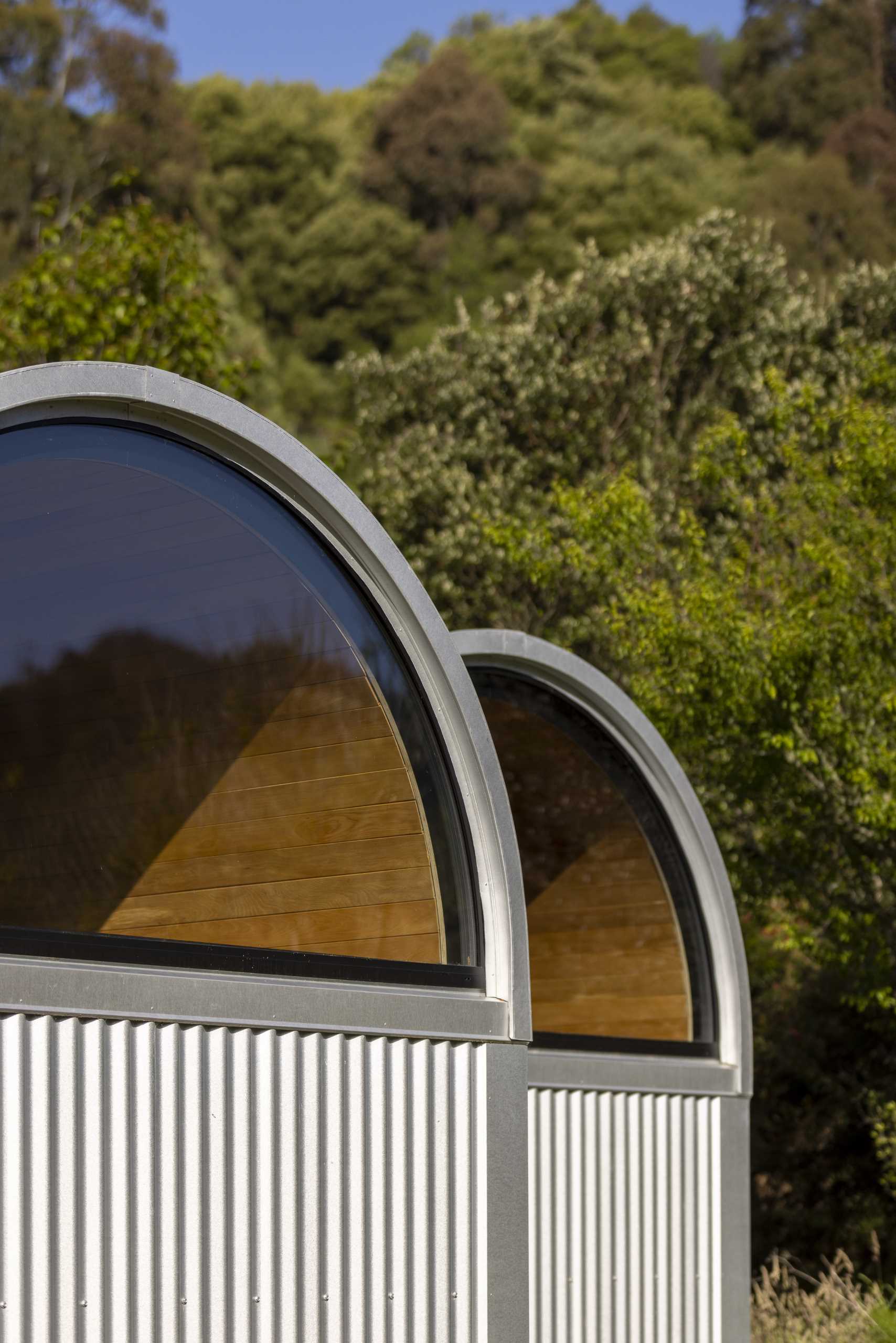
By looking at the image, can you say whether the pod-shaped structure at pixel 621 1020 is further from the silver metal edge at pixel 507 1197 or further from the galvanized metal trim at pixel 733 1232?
the silver metal edge at pixel 507 1197

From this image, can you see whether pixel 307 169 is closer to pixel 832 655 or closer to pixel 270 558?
pixel 832 655

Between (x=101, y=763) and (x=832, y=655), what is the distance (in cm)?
747

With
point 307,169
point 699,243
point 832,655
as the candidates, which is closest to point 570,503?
point 832,655

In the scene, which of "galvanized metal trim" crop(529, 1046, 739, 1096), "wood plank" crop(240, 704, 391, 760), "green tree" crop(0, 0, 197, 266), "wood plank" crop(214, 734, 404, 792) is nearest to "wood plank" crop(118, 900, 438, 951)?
"wood plank" crop(214, 734, 404, 792)

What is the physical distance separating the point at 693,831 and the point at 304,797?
10.6 feet

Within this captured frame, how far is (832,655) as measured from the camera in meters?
10.7

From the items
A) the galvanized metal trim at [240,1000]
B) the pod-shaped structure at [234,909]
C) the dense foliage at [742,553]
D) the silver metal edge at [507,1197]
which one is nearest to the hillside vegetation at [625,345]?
the dense foliage at [742,553]

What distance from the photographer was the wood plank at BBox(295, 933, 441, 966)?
4.72 m

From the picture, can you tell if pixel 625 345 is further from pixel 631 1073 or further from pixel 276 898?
pixel 276 898

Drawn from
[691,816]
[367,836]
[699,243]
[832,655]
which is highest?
[699,243]

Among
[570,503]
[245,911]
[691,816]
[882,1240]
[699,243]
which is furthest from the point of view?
[699,243]

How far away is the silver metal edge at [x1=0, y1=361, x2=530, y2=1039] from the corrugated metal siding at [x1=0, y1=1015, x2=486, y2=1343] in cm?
36

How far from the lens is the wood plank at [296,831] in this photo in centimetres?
444

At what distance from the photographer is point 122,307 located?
14852 mm
